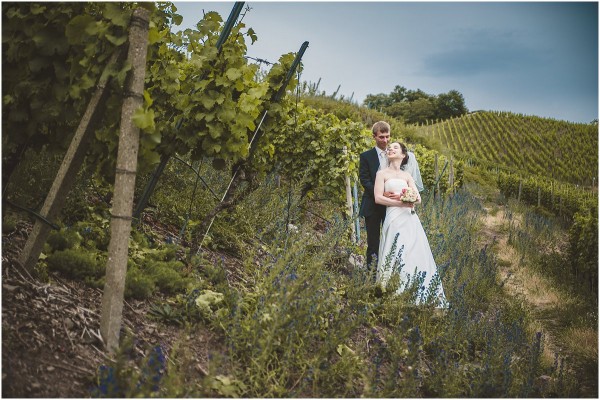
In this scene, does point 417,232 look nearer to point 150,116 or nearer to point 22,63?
point 150,116

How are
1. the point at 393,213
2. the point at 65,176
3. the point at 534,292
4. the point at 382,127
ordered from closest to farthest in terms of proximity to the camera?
the point at 65,176, the point at 393,213, the point at 382,127, the point at 534,292

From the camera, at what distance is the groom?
15.6ft

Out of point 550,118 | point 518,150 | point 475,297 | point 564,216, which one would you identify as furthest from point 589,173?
point 475,297

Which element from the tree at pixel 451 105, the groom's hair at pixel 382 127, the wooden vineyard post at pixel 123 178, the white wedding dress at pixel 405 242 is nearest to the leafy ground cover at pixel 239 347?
the wooden vineyard post at pixel 123 178

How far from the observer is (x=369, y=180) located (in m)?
4.81

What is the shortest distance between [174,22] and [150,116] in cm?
172

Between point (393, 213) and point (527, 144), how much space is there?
40567mm

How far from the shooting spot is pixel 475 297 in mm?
5082

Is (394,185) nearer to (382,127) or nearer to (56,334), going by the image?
(382,127)

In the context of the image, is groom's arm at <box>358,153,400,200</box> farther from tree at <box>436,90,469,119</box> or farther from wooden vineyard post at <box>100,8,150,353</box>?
tree at <box>436,90,469,119</box>

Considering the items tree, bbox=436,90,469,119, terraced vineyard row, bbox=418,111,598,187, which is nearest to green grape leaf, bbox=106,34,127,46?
terraced vineyard row, bbox=418,111,598,187

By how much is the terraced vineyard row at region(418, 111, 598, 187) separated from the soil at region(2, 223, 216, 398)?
109ft

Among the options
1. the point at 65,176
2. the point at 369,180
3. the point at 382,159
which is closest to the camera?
the point at 65,176

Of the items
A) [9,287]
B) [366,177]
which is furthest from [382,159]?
[9,287]
